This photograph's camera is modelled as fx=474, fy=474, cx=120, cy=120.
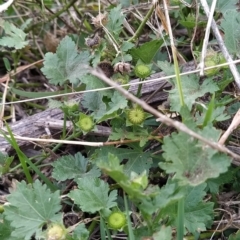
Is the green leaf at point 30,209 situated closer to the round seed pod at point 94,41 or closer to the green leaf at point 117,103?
the green leaf at point 117,103

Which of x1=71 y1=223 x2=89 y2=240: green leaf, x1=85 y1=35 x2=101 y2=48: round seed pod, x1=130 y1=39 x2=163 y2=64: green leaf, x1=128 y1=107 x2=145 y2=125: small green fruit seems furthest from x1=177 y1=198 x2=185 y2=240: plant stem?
x1=85 y1=35 x2=101 y2=48: round seed pod

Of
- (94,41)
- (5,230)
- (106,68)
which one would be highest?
(94,41)

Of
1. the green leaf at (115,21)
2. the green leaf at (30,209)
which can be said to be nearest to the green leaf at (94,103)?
the green leaf at (115,21)

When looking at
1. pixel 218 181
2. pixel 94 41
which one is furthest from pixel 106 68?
pixel 218 181

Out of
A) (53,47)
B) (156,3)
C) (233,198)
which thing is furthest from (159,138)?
(53,47)

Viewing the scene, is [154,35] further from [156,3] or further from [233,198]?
[233,198]

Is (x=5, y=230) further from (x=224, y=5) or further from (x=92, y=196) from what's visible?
(x=224, y=5)
